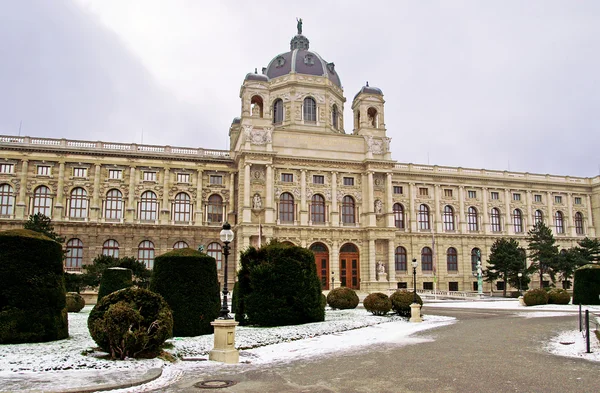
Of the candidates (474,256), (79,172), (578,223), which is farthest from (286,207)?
(578,223)

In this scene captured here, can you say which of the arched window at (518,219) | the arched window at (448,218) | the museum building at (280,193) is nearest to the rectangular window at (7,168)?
the museum building at (280,193)

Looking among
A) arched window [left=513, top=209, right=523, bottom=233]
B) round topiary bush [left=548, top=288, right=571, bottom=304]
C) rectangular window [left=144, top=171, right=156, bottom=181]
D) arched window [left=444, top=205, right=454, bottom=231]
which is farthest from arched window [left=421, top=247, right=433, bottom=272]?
rectangular window [left=144, top=171, right=156, bottom=181]

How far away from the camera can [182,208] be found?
55.1 meters

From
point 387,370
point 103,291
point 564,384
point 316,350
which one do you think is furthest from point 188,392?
point 103,291

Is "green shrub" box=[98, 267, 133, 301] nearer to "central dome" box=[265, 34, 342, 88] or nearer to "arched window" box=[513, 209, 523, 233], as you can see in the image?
"central dome" box=[265, 34, 342, 88]

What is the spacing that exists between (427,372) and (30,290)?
11.1 metres

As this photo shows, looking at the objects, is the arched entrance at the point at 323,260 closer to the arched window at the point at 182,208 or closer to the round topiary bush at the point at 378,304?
the arched window at the point at 182,208

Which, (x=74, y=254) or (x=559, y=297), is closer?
(x=559, y=297)

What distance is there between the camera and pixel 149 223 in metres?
53.2

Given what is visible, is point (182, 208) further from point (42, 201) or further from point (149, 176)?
point (42, 201)

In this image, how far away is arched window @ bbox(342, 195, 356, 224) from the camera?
56312 mm

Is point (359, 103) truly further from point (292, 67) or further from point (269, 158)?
point (269, 158)

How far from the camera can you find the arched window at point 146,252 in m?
52.5

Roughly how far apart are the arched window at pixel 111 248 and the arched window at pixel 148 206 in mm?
3653
